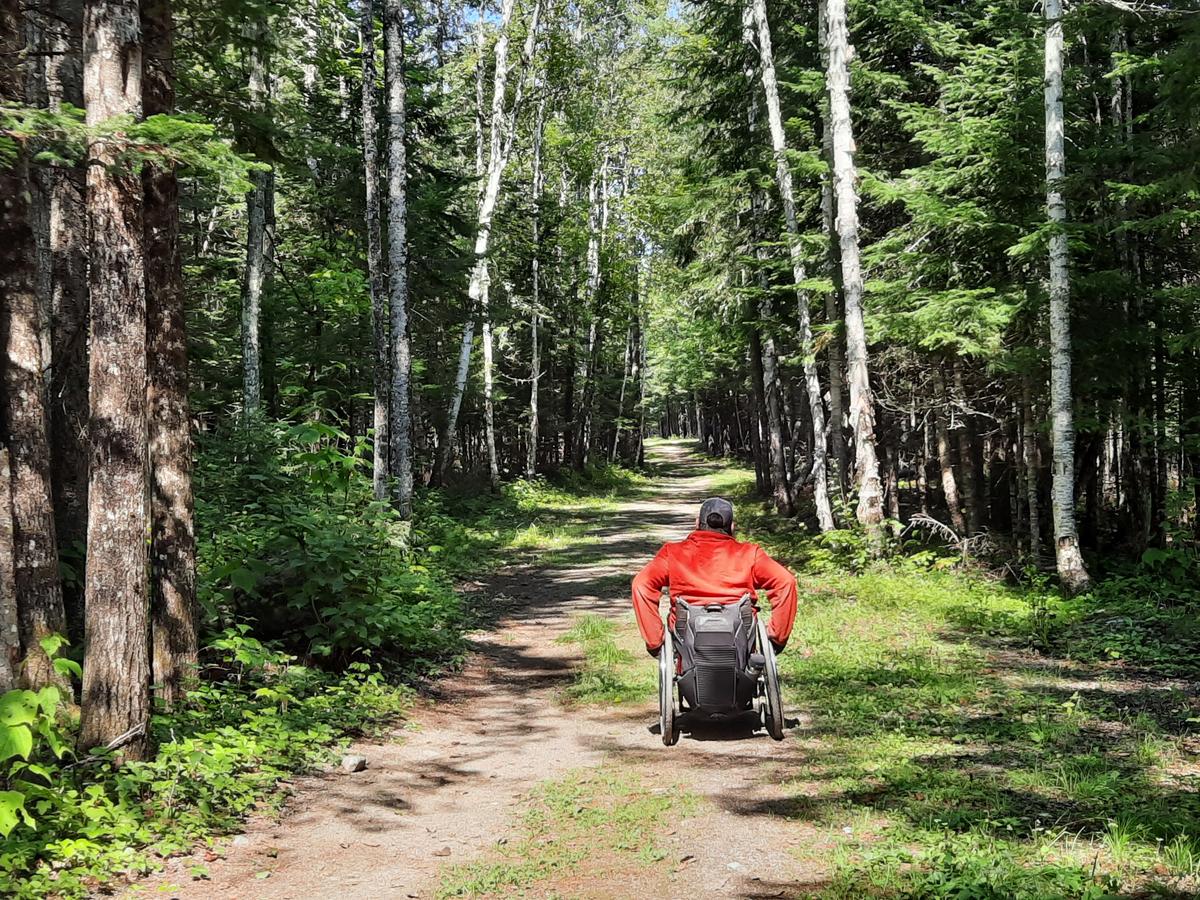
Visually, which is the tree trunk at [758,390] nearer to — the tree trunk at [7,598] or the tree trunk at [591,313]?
the tree trunk at [591,313]

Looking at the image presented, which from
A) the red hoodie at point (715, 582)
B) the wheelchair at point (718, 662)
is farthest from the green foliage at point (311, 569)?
the wheelchair at point (718, 662)

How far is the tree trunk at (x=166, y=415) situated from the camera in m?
6.55

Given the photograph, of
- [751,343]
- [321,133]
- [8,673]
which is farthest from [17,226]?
[751,343]

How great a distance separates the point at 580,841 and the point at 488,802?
119cm

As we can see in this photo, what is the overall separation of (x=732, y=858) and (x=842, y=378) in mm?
15448

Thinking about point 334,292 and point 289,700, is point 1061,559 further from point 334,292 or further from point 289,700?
point 334,292

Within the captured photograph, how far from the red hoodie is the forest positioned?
1.34 metres

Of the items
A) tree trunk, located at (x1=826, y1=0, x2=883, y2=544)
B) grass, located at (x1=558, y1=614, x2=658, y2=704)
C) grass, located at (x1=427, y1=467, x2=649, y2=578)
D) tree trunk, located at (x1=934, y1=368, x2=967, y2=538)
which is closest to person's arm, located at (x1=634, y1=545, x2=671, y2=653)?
grass, located at (x1=558, y1=614, x2=658, y2=704)

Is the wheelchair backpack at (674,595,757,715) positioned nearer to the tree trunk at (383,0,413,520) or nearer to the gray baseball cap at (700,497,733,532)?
the gray baseball cap at (700,497,733,532)

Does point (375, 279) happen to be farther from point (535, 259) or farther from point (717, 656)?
point (535, 259)

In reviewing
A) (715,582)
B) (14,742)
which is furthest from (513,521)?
(14,742)

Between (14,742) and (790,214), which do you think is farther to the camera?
(790,214)

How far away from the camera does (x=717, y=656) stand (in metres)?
5.82

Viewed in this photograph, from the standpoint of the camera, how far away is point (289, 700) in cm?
708
